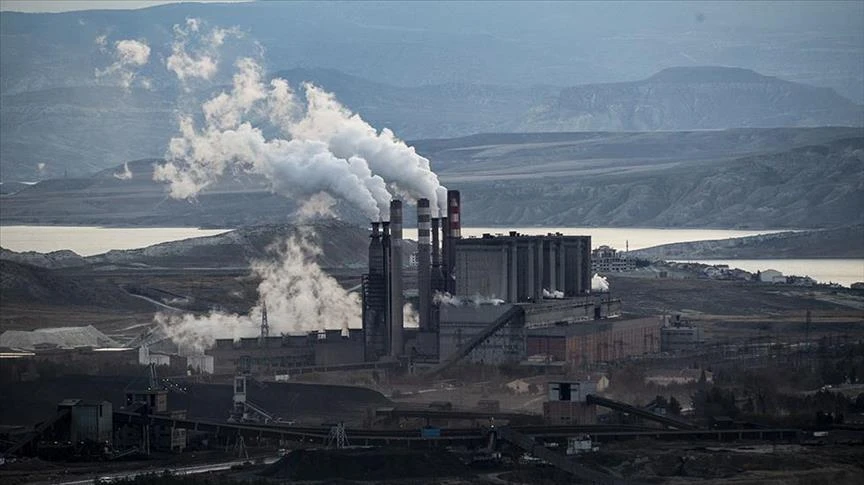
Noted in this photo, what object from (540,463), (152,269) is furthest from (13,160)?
(540,463)

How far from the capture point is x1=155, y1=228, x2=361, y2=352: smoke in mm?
66562

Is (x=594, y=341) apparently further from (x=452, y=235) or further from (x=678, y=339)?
(x=678, y=339)

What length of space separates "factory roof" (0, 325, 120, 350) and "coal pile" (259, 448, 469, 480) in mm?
25586

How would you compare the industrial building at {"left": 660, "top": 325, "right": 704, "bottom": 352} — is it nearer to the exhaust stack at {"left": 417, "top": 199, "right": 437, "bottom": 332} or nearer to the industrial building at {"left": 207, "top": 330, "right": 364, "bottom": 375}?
the exhaust stack at {"left": 417, "top": 199, "right": 437, "bottom": 332}

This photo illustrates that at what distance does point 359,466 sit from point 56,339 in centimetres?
2728

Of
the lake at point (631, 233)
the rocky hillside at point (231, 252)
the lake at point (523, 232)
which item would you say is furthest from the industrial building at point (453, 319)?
the lake at point (631, 233)

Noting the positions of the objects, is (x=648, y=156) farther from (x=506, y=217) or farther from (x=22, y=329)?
(x=22, y=329)

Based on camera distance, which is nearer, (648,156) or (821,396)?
(821,396)

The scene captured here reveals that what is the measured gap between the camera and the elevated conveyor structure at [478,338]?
197 ft

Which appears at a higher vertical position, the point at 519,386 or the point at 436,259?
the point at 436,259

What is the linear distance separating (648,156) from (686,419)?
132932mm

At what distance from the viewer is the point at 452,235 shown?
6475cm

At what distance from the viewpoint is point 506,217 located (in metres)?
149

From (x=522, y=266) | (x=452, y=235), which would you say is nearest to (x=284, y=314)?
(x=452, y=235)
